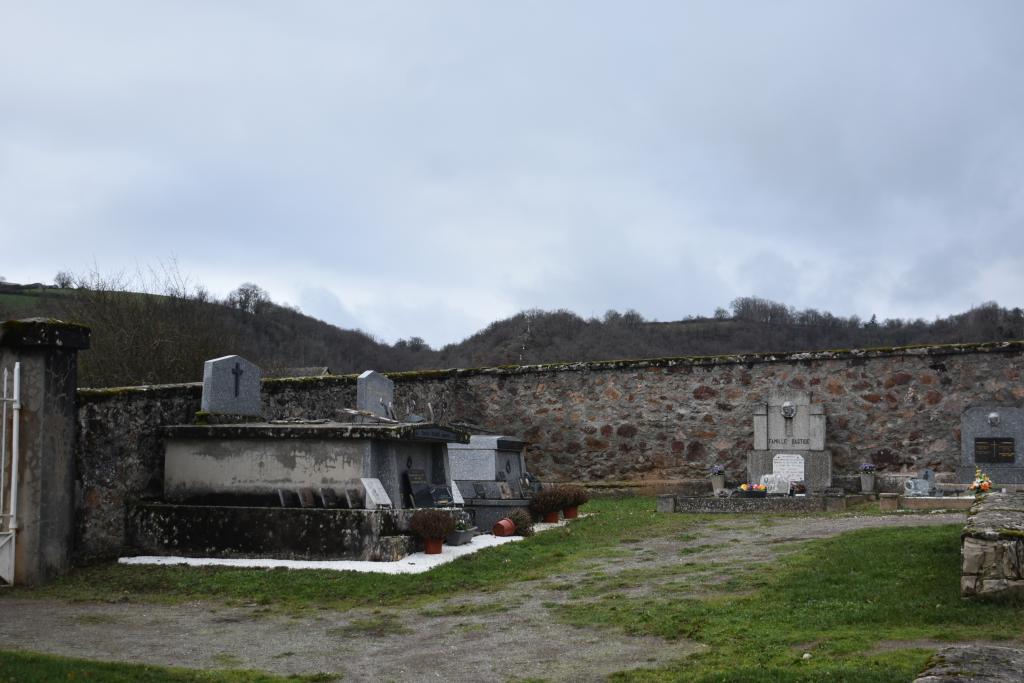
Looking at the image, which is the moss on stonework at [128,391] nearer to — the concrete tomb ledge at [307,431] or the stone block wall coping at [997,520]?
the concrete tomb ledge at [307,431]

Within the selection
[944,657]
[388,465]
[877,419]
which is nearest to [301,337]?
[877,419]

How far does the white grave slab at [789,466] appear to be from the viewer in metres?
17.8

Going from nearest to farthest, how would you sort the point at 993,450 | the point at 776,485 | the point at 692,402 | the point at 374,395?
the point at 374,395 → the point at 776,485 → the point at 993,450 → the point at 692,402

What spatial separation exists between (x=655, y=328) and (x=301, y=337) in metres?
16.1

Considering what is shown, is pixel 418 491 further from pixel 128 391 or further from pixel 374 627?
pixel 374 627

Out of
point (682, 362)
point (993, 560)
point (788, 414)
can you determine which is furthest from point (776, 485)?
point (993, 560)

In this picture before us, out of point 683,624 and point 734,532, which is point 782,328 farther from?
point 683,624

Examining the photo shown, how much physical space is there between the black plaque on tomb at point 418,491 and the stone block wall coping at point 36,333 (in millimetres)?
4262

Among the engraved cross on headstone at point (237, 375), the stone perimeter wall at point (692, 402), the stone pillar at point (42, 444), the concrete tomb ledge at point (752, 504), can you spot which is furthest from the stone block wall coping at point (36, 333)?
the stone perimeter wall at point (692, 402)

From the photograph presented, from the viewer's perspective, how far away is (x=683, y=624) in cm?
732

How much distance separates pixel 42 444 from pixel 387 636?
5054mm

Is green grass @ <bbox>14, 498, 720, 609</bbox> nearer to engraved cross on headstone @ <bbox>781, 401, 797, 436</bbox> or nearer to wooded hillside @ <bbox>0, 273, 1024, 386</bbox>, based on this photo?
engraved cross on headstone @ <bbox>781, 401, 797, 436</bbox>

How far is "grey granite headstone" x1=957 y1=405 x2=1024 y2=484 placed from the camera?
16969 mm

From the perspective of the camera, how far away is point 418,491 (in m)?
12.3
